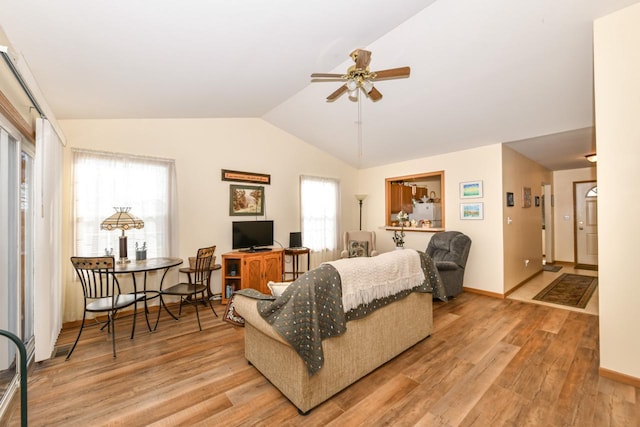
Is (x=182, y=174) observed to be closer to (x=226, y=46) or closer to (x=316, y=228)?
(x=226, y=46)

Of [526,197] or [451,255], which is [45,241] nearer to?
[451,255]

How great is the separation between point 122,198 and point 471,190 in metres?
5.28

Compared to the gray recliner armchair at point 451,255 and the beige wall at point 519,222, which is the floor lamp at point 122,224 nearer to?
the gray recliner armchair at point 451,255

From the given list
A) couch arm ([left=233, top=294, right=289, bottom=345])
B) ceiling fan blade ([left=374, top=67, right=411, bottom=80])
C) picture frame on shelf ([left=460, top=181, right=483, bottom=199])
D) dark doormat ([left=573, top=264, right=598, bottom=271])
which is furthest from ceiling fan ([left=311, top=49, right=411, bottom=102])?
dark doormat ([left=573, top=264, right=598, bottom=271])

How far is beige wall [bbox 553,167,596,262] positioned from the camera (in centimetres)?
662

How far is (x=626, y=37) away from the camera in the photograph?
2092 millimetres

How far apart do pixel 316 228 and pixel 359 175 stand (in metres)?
1.89

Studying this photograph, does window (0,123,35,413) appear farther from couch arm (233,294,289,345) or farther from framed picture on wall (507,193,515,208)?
framed picture on wall (507,193,515,208)

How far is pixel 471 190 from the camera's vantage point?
463 centimetres

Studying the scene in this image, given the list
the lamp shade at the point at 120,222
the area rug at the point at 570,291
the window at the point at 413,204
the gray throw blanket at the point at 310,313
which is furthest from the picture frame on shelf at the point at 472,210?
the lamp shade at the point at 120,222

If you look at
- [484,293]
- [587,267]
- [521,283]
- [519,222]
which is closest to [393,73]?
[484,293]

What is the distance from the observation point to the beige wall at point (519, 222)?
4.40 m

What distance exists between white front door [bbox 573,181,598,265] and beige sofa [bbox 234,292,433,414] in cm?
636

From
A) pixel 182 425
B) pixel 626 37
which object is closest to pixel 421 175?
pixel 626 37
